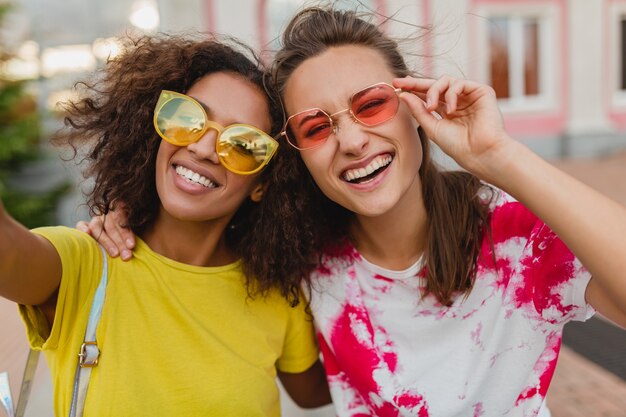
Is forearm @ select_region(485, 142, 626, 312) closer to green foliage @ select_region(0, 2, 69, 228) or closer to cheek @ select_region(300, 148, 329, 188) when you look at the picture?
cheek @ select_region(300, 148, 329, 188)

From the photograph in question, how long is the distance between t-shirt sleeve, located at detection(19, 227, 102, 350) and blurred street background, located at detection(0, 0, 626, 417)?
0.39m

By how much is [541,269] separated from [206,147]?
1.10 metres

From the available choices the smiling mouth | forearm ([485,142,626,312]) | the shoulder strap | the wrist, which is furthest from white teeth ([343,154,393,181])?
the shoulder strap

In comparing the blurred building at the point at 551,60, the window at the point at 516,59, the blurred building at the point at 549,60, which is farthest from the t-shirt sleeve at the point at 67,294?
the window at the point at 516,59

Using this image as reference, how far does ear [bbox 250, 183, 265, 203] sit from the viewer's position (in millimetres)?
2199

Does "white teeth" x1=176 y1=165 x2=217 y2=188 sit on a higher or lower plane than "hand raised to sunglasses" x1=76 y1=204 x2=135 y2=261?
higher

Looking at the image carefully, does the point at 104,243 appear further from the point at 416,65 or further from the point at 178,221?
the point at 416,65

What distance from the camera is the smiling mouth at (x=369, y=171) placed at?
6.22ft

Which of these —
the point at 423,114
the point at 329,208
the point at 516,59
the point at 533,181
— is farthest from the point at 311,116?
the point at 516,59

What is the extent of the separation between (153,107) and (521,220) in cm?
130

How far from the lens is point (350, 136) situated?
74.7 inches

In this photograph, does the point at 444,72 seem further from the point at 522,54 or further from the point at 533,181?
the point at 522,54

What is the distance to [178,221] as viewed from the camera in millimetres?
2074

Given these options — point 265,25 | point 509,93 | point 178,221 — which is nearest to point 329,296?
point 178,221
